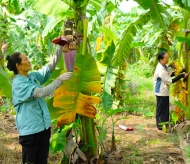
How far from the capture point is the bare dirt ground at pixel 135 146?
138 inches

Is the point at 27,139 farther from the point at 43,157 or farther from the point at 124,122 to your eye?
the point at 124,122

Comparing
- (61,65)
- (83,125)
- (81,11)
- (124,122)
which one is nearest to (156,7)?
(81,11)

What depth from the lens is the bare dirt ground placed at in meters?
3.52

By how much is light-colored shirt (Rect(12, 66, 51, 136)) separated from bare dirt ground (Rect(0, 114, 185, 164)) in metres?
1.05

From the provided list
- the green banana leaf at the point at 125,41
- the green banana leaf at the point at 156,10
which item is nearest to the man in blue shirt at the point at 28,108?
the green banana leaf at the point at 156,10

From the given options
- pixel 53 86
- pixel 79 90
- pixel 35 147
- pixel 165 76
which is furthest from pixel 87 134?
pixel 165 76

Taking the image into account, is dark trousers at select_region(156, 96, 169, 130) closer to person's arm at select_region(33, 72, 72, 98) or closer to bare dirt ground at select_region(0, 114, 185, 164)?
bare dirt ground at select_region(0, 114, 185, 164)

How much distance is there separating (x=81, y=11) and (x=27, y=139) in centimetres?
136

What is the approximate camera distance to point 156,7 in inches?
139

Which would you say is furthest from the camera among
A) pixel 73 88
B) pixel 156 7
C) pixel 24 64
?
pixel 156 7

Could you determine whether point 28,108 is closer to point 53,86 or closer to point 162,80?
point 53,86

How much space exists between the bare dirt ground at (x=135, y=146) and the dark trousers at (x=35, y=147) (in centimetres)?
78

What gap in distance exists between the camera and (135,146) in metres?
4.10

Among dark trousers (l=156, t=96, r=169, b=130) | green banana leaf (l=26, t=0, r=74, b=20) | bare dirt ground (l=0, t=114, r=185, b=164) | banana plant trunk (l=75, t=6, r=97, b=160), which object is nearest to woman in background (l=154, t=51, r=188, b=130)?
dark trousers (l=156, t=96, r=169, b=130)
